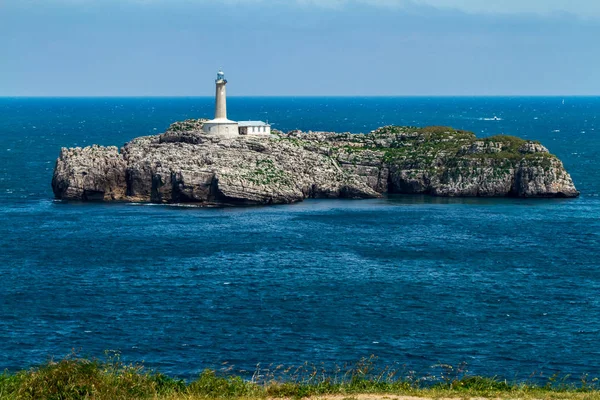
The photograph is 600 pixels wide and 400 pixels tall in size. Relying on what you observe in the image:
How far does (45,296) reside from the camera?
63.2 meters

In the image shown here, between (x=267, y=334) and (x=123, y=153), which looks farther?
(x=123, y=153)

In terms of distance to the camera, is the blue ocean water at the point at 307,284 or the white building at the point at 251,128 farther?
the white building at the point at 251,128

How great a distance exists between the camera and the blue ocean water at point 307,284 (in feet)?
171

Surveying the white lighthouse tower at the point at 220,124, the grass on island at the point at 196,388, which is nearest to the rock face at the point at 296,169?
the white lighthouse tower at the point at 220,124

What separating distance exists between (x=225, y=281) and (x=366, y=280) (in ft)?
34.2

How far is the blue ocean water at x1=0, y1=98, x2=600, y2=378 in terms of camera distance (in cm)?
5209

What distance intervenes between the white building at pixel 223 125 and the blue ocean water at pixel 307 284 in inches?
816

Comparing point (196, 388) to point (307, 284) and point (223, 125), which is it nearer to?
point (307, 284)

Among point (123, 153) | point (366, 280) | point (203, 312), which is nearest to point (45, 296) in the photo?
point (203, 312)

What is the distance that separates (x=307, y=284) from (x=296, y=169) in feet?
150

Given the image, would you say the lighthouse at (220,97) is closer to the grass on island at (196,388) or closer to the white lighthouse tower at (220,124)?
the white lighthouse tower at (220,124)

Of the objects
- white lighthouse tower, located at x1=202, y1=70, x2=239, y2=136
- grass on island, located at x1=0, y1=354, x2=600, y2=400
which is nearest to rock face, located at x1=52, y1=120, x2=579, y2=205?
white lighthouse tower, located at x1=202, y1=70, x2=239, y2=136

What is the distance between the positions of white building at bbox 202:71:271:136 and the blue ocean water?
68.0ft

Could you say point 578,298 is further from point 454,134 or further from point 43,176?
point 43,176
